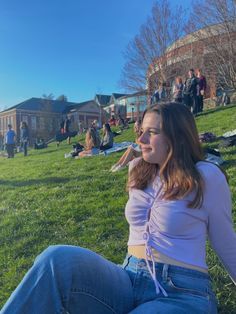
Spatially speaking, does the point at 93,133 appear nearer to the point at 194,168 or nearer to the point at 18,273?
the point at 18,273

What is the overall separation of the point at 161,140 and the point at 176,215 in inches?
20.6

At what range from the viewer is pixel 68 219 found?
20.4 ft

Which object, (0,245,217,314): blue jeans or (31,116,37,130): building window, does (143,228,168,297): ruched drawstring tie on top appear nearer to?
(0,245,217,314): blue jeans

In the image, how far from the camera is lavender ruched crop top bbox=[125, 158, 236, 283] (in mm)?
2539

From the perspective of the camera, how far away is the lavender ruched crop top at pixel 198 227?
254cm

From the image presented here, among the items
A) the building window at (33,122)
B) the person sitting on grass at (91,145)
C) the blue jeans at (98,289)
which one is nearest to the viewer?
the blue jeans at (98,289)

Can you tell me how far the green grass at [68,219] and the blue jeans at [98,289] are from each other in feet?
3.07

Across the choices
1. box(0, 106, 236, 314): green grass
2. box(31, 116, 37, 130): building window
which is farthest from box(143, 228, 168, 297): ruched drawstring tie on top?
box(31, 116, 37, 130): building window

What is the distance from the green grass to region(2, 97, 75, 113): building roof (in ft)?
222

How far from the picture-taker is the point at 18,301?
2260 mm

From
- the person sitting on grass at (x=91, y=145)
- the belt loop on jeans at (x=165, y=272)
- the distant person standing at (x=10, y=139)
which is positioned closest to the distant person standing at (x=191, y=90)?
the person sitting on grass at (x=91, y=145)

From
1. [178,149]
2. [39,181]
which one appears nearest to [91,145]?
[39,181]

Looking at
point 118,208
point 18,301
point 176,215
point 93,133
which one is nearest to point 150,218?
point 176,215

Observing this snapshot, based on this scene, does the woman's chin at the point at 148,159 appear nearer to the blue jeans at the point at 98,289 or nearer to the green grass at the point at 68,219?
the blue jeans at the point at 98,289
